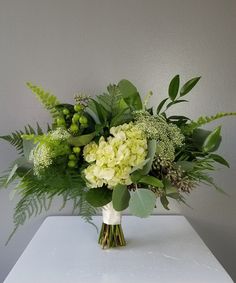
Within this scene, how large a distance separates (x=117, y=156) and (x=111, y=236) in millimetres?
316

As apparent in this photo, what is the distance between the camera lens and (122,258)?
936mm

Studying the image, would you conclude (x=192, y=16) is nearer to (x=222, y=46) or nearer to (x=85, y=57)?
(x=222, y=46)

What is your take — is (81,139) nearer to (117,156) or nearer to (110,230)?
(117,156)

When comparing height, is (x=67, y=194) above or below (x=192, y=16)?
below

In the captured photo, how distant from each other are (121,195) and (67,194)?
6.4 inches

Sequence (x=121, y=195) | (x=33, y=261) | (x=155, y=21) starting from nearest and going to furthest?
(x=121, y=195) < (x=33, y=261) < (x=155, y=21)

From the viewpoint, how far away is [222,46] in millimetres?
1253

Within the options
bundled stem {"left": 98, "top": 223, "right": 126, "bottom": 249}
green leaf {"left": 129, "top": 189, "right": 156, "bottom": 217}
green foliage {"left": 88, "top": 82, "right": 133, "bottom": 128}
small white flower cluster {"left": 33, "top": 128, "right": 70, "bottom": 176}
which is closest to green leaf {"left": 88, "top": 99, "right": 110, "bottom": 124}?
green foliage {"left": 88, "top": 82, "right": 133, "bottom": 128}

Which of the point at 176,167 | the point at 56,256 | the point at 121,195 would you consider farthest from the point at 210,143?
the point at 56,256

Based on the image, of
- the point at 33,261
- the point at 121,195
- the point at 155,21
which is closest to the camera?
the point at 121,195

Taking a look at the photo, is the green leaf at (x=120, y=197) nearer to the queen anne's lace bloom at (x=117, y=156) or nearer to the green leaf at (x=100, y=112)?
the queen anne's lace bloom at (x=117, y=156)

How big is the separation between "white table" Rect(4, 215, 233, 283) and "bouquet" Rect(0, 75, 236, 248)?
5.5 inches

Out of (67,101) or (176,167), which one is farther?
(67,101)

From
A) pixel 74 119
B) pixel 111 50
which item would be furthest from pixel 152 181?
pixel 111 50
